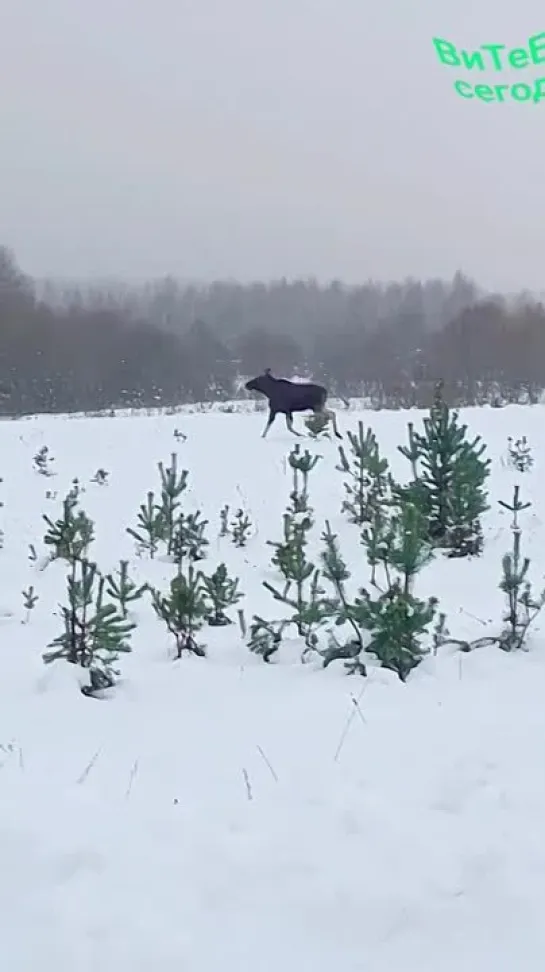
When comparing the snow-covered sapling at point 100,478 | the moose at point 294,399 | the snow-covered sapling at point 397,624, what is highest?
the moose at point 294,399

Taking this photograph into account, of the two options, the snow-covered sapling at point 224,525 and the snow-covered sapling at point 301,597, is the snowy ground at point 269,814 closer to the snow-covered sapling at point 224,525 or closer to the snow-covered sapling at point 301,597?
the snow-covered sapling at point 301,597

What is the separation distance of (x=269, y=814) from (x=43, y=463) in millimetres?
9146

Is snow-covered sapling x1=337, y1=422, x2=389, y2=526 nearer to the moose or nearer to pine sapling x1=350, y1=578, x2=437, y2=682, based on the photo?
pine sapling x1=350, y1=578, x2=437, y2=682

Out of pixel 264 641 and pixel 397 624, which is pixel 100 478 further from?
pixel 397 624

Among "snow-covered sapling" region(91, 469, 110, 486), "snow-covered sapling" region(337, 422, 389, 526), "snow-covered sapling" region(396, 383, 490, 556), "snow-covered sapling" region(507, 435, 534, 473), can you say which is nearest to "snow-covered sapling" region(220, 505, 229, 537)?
"snow-covered sapling" region(337, 422, 389, 526)

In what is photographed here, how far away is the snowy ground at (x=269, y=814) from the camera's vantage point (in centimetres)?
249

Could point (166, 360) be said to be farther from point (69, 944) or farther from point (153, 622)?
point (69, 944)

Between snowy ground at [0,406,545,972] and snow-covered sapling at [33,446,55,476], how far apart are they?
5.96 m

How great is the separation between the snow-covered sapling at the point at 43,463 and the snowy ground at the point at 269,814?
596 cm

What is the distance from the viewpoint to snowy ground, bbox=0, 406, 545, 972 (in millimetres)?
2492

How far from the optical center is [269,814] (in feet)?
10.2

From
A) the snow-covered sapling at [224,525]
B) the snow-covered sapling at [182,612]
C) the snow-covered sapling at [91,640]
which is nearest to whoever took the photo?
the snow-covered sapling at [91,640]

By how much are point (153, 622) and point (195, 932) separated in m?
3.38

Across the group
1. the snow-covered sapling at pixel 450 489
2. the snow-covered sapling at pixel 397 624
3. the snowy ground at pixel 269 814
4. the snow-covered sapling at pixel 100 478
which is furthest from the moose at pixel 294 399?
the snow-covered sapling at pixel 397 624
